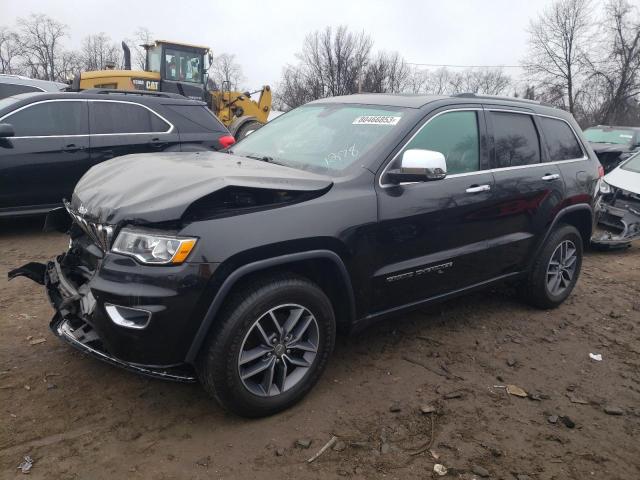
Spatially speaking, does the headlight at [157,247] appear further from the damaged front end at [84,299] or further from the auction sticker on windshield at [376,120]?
the auction sticker on windshield at [376,120]

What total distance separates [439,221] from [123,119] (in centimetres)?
493

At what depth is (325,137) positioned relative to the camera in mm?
3479

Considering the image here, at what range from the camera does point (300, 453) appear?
8.42ft

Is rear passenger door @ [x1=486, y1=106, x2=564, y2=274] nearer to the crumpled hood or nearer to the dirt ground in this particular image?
the dirt ground

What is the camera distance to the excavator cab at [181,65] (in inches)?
514

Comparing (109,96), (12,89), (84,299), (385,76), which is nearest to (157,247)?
(84,299)

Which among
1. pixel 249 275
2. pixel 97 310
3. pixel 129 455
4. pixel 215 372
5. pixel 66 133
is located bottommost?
pixel 129 455

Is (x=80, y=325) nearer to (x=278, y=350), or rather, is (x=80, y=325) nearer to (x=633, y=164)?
(x=278, y=350)

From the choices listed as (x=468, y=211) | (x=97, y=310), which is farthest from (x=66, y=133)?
(x=468, y=211)

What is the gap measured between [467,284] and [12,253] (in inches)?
194

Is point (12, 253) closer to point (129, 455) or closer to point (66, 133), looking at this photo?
point (66, 133)

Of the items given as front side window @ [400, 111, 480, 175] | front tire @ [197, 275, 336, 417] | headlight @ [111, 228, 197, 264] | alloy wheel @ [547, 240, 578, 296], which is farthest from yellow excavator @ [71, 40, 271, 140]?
headlight @ [111, 228, 197, 264]

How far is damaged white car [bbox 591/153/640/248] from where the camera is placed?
6.73 meters

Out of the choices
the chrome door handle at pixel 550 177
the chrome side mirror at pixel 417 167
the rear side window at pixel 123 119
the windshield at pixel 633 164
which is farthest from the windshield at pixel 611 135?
the chrome side mirror at pixel 417 167
